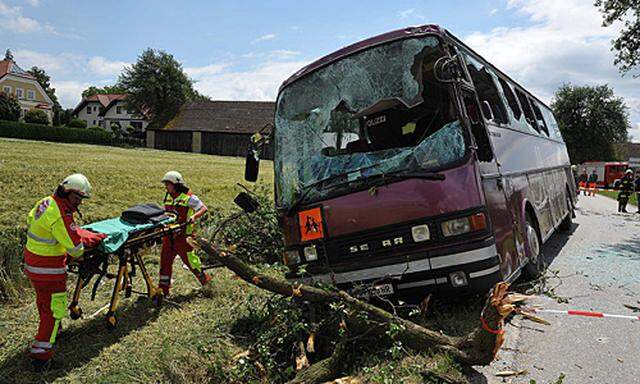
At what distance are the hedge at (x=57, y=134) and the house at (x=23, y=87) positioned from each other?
18.7m

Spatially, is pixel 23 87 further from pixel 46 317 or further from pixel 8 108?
pixel 46 317

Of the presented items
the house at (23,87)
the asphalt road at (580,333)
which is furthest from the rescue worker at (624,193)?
the house at (23,87)

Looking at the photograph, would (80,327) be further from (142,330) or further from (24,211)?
(24,211)

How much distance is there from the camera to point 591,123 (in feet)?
200

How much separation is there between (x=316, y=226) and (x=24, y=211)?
20.7ft

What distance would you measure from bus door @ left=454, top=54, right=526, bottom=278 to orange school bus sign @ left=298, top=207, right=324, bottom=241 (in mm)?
1641

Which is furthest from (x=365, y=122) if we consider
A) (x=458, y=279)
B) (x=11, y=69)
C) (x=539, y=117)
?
(x=11, y=69)

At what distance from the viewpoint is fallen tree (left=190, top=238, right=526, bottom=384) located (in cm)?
359

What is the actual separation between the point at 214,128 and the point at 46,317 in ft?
168

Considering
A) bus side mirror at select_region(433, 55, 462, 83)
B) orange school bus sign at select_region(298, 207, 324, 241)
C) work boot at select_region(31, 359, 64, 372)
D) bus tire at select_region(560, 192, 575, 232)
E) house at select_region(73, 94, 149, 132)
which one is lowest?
work boot at select_region(31, 359, 64, 372)

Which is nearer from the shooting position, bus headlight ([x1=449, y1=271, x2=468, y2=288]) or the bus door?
bus headlight ([x1=449, y1=271, x2=468, y2=288])

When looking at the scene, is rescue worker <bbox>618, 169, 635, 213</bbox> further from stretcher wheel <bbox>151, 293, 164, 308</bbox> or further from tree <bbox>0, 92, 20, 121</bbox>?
tree <bbox>0, 92, 20, 121</bbox>

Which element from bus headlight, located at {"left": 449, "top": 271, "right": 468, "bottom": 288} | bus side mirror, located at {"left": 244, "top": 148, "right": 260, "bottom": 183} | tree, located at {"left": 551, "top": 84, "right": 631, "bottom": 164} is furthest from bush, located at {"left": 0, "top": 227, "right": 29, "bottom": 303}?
tree, located at {"left": 551, "top": 84, "right": 631, "bottom": 164}

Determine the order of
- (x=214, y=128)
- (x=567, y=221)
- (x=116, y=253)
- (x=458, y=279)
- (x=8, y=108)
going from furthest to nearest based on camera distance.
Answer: (x=214, y=128) < (x=8, y=108) < (x=567, y=221) < (x=116, y=253) < (x=458, y=279)
